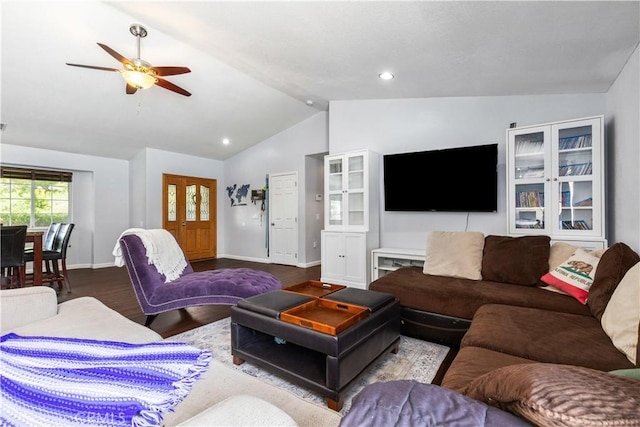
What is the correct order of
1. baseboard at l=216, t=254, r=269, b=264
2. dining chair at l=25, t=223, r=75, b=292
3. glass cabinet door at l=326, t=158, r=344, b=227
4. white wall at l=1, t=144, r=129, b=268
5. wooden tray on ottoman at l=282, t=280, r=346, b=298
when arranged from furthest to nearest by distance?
baseboard at l=216, t=254, r=269, b=264 < white wall at l=1, t=144, r=129, b=268 < glass cabinet door at l=326, t=158, r=344, b=227 < dining chair at l=25, t=223, r=75, b=292 < wooden tray on ottoman at l=282, t=280, r=346, b=298

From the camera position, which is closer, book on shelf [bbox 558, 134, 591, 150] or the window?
book on shelf [bbox 558, 134, 591, 150]

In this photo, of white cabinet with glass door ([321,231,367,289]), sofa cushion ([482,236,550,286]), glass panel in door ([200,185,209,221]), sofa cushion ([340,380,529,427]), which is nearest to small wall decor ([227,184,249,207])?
glass panel in door ([200,185,209,221])

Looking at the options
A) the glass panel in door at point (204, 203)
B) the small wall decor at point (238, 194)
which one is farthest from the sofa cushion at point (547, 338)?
the glass panel in door at point (204, 203)

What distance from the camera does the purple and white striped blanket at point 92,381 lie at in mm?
697

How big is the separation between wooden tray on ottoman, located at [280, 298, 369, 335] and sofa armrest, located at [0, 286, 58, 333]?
1.23 meters

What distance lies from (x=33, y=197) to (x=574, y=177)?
7.89m

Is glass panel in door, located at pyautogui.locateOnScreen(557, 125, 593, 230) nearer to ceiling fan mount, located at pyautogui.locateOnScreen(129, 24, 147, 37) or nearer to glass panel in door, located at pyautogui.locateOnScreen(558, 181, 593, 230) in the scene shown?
glass panel in door, located at pyautogui.locateOnScreen(558, 181, 593, 230)

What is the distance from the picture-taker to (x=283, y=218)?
20.5 ft

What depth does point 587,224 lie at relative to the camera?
2746mm

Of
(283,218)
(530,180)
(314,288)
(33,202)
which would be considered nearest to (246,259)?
(283,218)

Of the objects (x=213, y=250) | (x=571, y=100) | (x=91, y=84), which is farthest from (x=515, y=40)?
(x=213, y=250)

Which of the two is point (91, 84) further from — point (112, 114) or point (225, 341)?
point (225, 341)

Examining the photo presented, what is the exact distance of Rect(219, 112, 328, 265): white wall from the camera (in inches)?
231

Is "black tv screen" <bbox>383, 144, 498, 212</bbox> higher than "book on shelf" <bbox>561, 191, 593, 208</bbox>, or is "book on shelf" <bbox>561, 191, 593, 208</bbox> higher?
"black tv screen" <bbox>383, 144, 498, 212</bbox>
